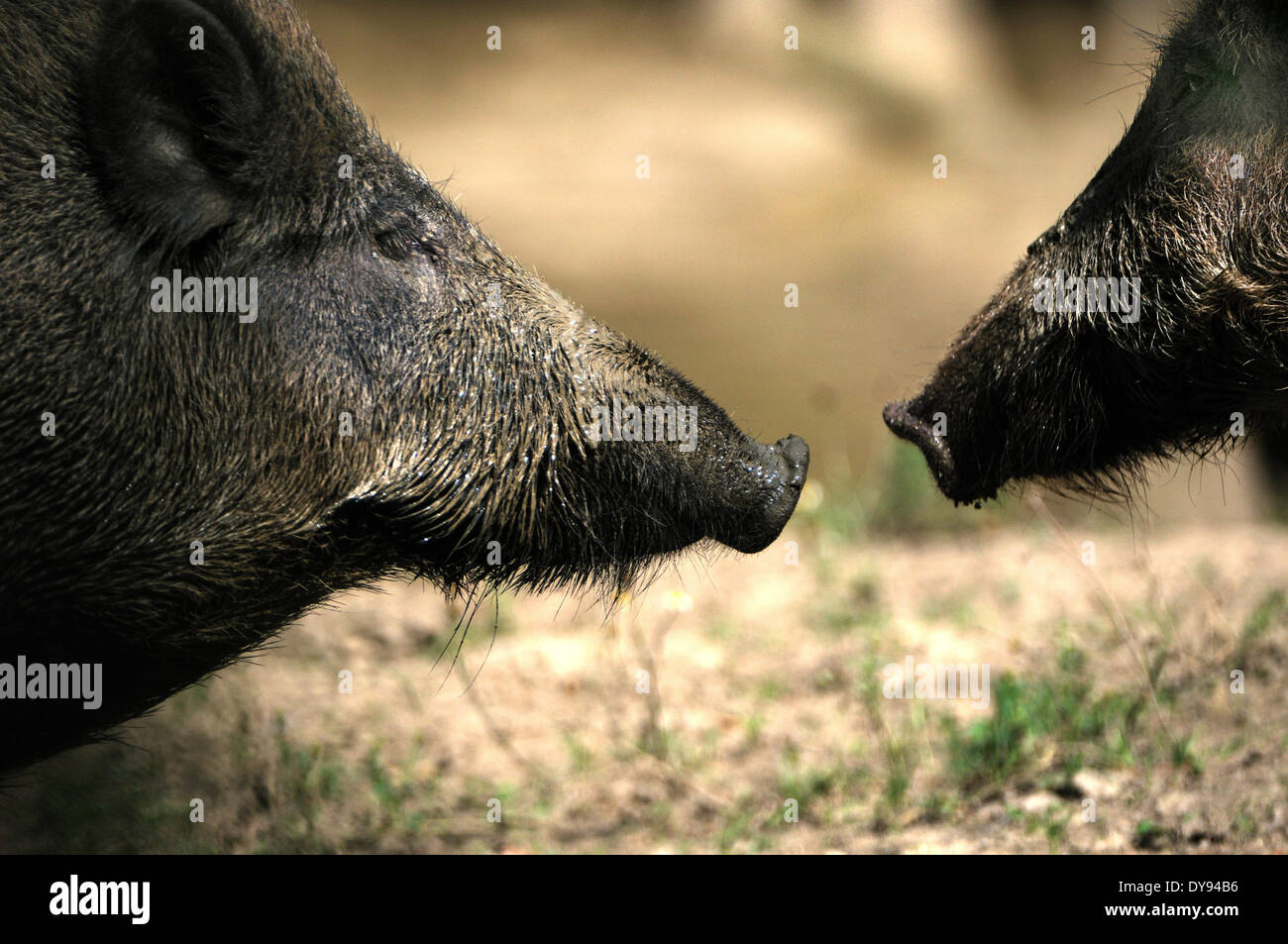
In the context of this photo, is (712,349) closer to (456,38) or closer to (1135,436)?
(456,38)

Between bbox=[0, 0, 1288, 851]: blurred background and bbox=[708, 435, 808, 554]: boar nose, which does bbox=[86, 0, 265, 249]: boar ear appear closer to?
bbox=[0, 0, 1288, 851]: blurred background

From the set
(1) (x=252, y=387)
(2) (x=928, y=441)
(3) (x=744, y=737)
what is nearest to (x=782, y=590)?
(3) (x=744, y=737)

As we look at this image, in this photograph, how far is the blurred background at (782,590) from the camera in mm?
3902

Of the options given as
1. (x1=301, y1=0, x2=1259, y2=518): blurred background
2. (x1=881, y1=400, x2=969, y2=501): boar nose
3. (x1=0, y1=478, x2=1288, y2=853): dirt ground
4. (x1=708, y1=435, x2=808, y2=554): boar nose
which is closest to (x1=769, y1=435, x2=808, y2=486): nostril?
(x1=708, y1=435, x2=808, y2=554): boar nose

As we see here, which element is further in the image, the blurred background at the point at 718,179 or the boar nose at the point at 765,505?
the blurred background at the point at 718,179

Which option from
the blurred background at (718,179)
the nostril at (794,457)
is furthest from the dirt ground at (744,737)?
the blurred background at (718,179)

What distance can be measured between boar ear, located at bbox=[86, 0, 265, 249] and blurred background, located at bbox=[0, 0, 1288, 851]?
0.61 metres

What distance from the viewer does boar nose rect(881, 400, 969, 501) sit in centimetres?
347

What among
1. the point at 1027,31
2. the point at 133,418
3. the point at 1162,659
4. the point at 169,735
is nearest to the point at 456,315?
the point at 133,418

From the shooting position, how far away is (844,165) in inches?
385

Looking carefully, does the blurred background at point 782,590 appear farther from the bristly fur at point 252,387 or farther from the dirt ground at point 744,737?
the bristly fur at point 252,387

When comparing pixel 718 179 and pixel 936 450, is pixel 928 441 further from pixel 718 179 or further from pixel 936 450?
pixel 718 179

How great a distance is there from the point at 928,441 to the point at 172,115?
2.14 m

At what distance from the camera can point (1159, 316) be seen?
323 cm
